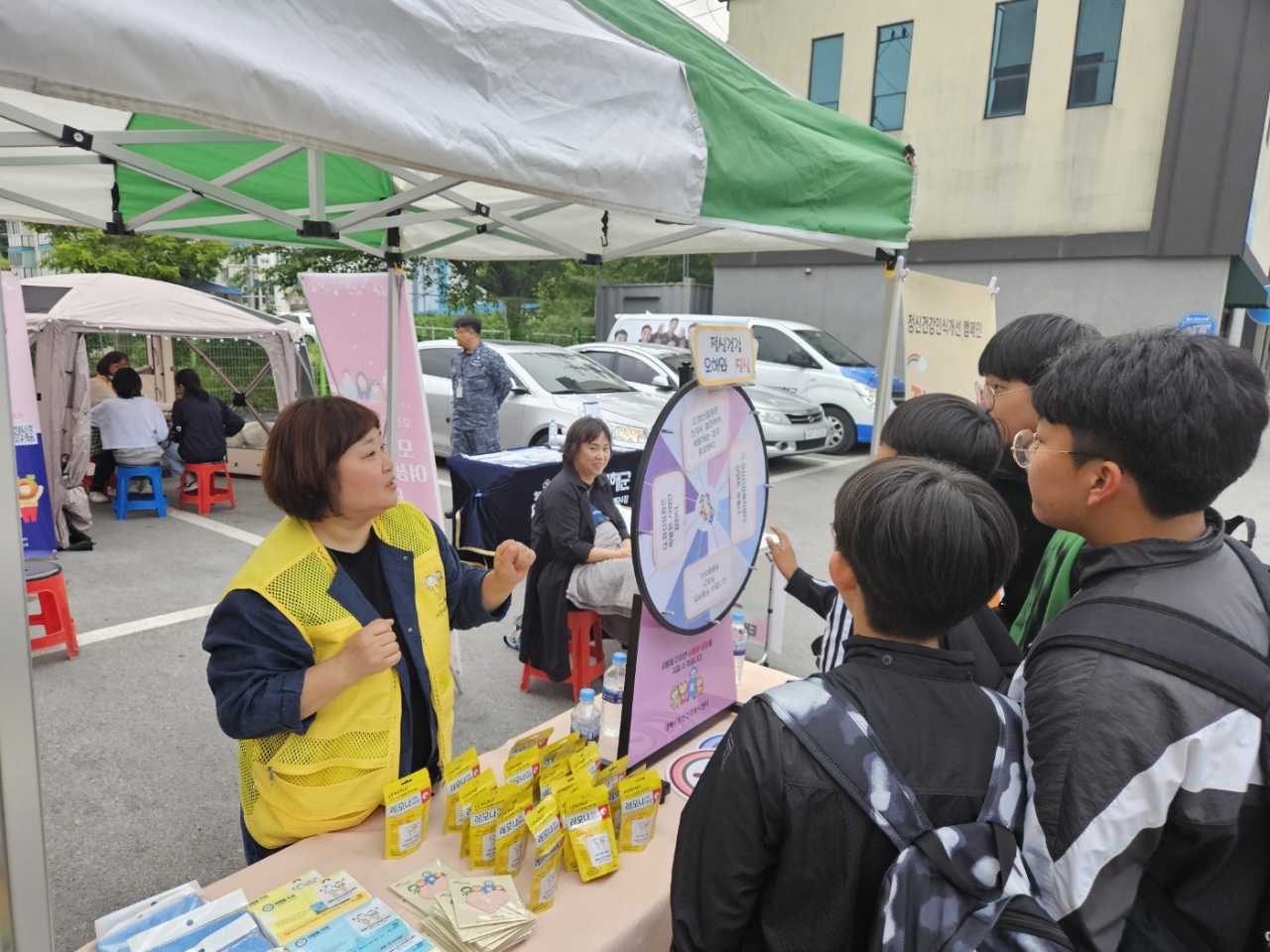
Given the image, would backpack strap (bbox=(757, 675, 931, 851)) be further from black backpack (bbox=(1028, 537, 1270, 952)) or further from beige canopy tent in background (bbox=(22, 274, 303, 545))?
beige canopy tent in background (bbox=(22, 274, 303, 545))

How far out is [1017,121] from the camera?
1299 cm

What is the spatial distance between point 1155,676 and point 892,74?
16.0 m

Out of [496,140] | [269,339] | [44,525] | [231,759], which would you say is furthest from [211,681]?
Result: [269,339]

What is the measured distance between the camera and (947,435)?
1.92 metres

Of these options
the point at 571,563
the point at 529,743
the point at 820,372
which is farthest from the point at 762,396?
the point at 529,743

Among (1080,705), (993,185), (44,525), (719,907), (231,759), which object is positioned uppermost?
(993,185)

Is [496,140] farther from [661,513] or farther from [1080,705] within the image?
Result: [1080,705]

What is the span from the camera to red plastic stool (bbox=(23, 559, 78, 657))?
4148 millimetres

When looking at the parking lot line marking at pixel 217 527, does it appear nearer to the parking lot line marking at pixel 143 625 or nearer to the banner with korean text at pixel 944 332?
the parking lot line marking at pixel 143 625

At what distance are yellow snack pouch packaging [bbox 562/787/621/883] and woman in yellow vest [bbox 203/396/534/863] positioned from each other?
0.42m

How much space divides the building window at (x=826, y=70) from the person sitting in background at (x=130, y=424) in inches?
509

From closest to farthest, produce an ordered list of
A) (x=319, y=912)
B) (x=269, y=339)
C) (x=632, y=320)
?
(x=319, y=912) → (x=269, y=339) → (x=632, y=320)

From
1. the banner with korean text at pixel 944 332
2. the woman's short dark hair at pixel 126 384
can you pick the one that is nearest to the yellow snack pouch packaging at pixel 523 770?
the banner with korean text at pixel 944 332

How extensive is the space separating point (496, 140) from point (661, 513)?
883 mm
